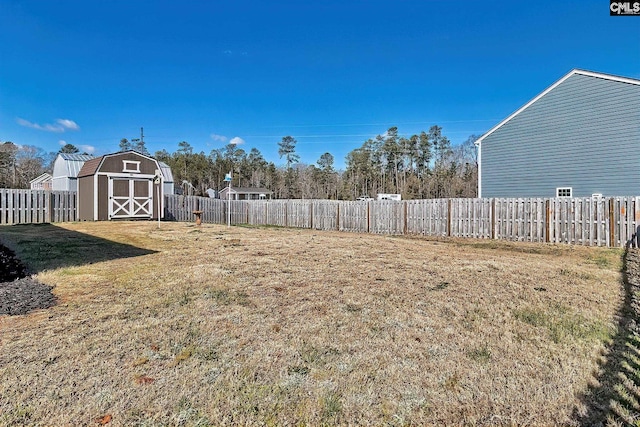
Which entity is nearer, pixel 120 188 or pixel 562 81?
pixel 562 81

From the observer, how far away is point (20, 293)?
3.98 meters

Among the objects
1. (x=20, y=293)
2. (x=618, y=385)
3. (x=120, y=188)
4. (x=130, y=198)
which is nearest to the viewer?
(x=618, y=385)

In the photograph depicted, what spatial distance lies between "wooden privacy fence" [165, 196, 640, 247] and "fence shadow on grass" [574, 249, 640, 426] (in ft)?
25.3

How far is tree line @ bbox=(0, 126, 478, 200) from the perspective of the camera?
140 feet

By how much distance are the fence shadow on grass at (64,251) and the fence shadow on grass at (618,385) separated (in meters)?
6.80

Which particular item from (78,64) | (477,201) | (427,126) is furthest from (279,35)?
(427,126)

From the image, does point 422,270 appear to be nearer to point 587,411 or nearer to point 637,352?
point 637,352

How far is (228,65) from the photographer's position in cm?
2419

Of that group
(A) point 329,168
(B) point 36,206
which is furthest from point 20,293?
(A) point 329,168

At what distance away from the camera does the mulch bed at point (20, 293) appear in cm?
353

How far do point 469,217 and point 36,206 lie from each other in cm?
1892

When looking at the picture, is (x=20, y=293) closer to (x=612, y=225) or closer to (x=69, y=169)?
(x=612, y=225)

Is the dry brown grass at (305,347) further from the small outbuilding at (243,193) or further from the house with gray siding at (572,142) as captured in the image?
the small outbuilding at (243,193)

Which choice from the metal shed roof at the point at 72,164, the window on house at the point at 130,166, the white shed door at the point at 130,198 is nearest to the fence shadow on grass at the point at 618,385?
the white shed door at the point at 130,198
